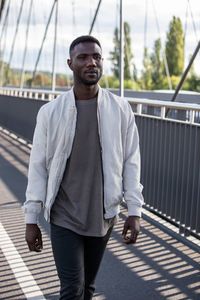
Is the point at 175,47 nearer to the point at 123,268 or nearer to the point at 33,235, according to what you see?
the point at 123,268

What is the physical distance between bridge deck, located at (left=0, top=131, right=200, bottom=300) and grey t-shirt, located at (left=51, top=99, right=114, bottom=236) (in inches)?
66.6

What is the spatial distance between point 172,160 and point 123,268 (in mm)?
1650

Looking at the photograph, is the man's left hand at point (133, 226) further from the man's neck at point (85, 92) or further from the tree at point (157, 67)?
the tree at point (157, 67)

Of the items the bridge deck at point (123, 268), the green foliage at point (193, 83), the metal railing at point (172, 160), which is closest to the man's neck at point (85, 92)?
the bridge deck at point (123, 268)

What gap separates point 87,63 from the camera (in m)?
3.04

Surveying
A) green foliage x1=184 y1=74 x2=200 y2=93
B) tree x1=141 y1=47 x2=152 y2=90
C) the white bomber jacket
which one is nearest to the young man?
the white bomber jacket

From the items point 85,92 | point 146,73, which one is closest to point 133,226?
point 85,92

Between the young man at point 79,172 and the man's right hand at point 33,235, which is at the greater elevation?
the young man at point 79,172

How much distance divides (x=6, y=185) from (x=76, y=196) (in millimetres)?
6905

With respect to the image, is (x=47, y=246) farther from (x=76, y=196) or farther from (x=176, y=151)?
(x=76, y=196)

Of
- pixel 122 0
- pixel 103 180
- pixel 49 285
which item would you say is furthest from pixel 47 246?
pixel 122 0

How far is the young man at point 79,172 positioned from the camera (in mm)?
3043

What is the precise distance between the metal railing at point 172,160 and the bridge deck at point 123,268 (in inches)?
9.7

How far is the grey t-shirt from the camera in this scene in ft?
9.98
